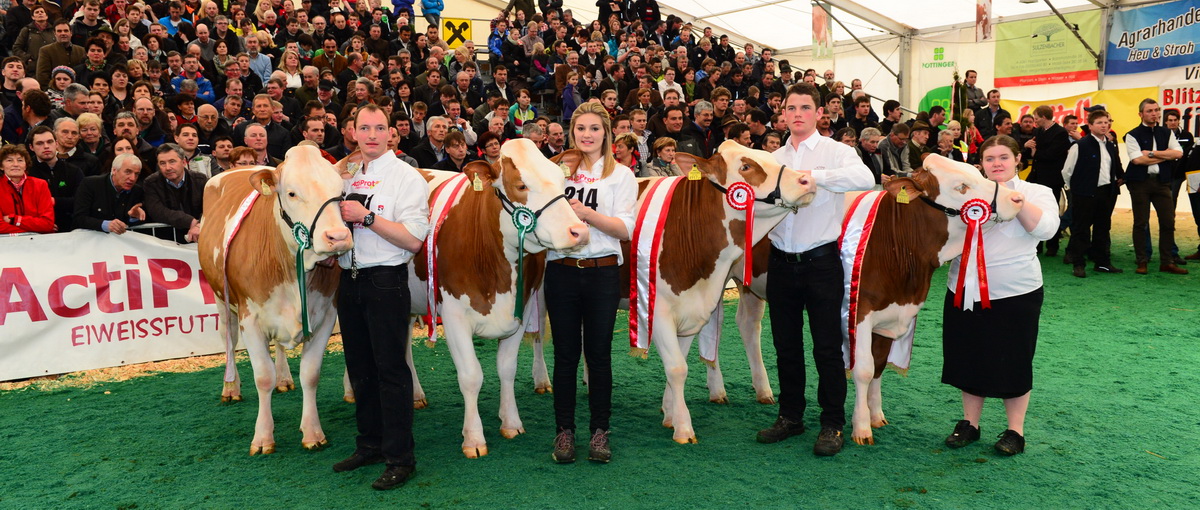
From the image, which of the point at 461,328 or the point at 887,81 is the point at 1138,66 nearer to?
the point at 887,81

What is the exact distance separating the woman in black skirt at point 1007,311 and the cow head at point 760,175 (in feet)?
3.44

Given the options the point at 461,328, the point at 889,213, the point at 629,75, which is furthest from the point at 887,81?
the point at 461,328

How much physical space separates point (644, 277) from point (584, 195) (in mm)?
716

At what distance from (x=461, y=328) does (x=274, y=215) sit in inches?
46.1

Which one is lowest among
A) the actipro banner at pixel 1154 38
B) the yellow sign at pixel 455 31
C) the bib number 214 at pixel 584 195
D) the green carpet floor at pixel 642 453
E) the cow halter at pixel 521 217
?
the green carpet floor at pixel 642 453

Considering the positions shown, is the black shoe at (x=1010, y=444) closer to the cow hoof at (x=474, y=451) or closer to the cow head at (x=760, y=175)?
the cow head at (x=760, y=175)

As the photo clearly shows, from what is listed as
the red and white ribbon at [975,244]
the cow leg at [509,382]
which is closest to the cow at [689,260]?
the cow leg at [509,382]

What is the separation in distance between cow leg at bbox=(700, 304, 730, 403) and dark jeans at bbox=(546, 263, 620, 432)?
2.94 ft

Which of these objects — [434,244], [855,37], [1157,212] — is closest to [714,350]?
[434,244]

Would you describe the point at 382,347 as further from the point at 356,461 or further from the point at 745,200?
the point at 745,200

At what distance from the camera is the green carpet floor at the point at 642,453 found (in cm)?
413

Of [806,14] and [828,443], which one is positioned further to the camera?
[806,14]

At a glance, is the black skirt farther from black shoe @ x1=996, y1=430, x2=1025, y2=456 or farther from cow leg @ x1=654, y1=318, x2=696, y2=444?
cow leg @ x1=654, y1=318, x2=696, y2=444

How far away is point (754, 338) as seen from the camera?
19.6ft
